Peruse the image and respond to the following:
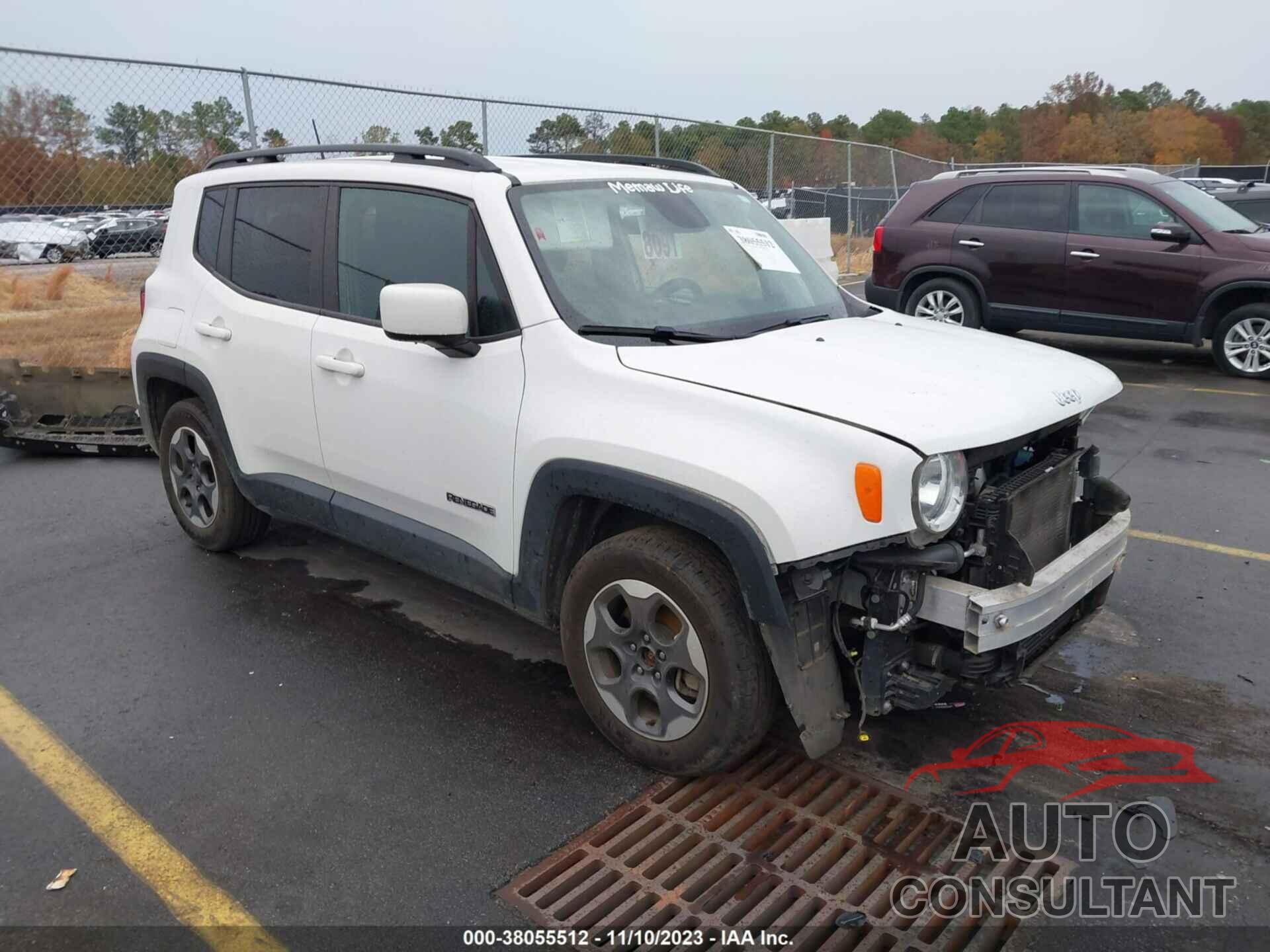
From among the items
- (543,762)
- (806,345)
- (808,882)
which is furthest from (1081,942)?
(806,345)

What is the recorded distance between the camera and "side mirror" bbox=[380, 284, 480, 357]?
3.34m

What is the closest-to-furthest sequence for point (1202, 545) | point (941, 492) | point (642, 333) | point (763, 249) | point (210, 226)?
point (941, 492)
point (642, 333)
point (763, 249)
point (210, 226)
point (1202, 545)

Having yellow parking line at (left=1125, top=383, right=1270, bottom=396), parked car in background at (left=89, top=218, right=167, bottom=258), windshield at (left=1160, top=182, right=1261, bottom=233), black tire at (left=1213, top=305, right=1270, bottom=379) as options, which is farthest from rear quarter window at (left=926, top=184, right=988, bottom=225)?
parked car in background at (left=89, top=218, right=167, bottom=258)

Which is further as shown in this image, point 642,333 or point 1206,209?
point 1206,209

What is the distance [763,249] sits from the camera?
4.20m

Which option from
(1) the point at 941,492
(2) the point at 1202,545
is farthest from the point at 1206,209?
(1) the point at 941,492

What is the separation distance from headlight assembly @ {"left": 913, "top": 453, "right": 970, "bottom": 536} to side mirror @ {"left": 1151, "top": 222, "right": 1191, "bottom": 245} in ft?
26.2

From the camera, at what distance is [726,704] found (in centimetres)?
305

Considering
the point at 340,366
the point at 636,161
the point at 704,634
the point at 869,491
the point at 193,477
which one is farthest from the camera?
the point at 193,477

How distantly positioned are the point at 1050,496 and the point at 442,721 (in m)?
2.28

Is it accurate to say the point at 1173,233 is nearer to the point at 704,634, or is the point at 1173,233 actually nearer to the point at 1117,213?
the point at 1117,213

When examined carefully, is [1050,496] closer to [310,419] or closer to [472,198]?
[472,198]
